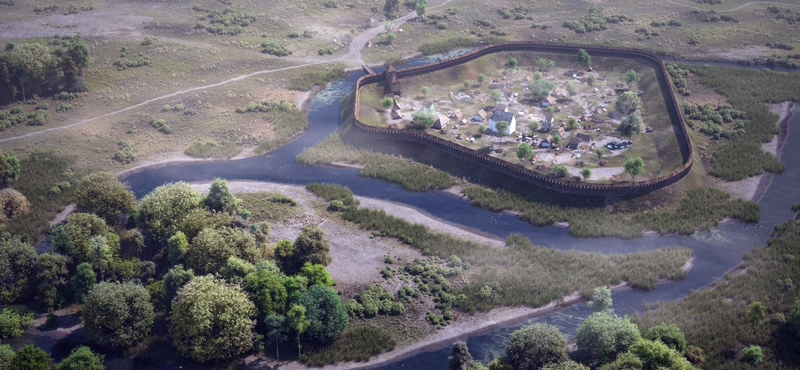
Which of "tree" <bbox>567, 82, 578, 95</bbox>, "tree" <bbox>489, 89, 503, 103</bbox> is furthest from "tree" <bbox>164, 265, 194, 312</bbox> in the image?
"tree" <bbox>567, 82, 578, 95</bbox>

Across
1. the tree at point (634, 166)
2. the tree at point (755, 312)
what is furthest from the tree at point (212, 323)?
the tree at point (634, 166)

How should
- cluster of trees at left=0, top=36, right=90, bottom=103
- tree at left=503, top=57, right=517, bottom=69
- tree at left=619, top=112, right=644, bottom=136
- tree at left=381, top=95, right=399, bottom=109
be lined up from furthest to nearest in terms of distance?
tree at left=503, top=57, right=517, bottom=69
tree at left=381, top=95, right=399, bottom=109
cluster of trees at left=0, top=36, right=90, bottom=103
tree at left=619, top=112, right=644, bottom=136

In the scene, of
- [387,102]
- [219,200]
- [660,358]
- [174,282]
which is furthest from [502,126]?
[174,282]

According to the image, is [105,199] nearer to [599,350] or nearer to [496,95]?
[599,350]

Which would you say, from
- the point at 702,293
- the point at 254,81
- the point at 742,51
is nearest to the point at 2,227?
the point at 254,81

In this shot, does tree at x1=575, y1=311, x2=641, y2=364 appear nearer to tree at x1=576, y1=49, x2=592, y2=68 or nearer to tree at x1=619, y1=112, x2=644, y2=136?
tree at x1=619, y1=112, x2=644, y2=136
